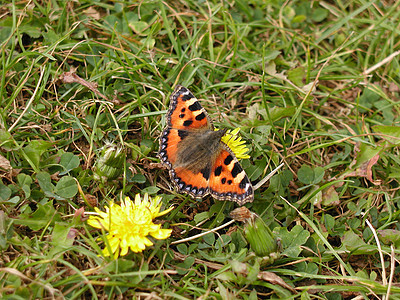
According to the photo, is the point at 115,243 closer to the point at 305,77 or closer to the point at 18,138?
the point at 18,138

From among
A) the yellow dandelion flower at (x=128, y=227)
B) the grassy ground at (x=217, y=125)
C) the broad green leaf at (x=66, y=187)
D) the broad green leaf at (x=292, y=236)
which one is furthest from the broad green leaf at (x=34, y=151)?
the broad green leaf at (x=292, y=236)

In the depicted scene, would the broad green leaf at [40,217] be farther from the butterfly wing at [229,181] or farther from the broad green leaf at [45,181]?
the butterfly wing at [229,181]

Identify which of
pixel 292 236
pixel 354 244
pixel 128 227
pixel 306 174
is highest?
pixel 128 227

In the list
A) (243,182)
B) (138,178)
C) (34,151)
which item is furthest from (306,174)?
(34,151)

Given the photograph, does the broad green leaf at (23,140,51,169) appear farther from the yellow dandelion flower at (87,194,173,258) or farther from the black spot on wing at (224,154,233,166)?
the black spot on wing at (224,154,233,166)

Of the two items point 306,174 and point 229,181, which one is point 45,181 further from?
point 306,174

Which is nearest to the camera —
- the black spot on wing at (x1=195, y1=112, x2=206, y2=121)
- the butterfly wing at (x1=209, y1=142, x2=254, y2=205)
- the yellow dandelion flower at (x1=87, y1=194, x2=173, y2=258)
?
the yellow dandelion flower at (x1=87, y1=194, x2=173, y2=258)

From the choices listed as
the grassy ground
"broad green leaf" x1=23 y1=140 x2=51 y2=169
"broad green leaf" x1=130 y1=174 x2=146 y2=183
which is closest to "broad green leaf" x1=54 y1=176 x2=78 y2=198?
the grassy ground
